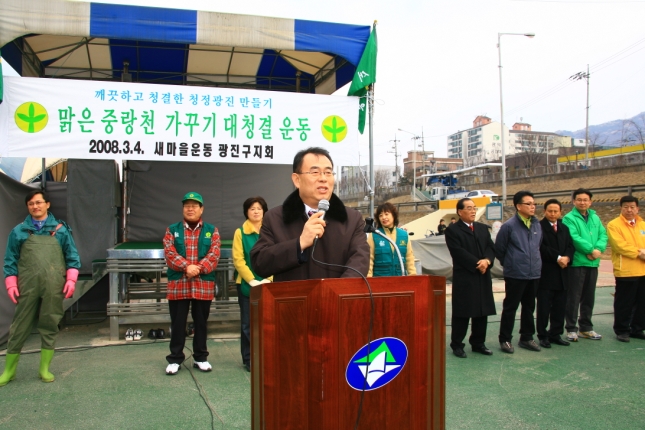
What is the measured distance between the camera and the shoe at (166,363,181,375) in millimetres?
4656

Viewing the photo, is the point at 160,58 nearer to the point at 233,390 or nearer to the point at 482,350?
the point at 233,390

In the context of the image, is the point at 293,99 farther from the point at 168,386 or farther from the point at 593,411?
the point at 593,411

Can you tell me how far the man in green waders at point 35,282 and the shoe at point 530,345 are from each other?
472 cm

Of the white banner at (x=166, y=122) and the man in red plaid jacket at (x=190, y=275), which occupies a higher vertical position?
the white banner at (x=166, y=122)

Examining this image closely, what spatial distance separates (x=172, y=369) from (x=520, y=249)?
12.4 ft

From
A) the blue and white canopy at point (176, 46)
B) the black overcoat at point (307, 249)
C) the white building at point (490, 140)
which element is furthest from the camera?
the white building at point (490, 140)

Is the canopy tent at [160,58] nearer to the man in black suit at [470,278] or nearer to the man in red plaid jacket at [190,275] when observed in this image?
the man in red plaid jacket at [190,275]

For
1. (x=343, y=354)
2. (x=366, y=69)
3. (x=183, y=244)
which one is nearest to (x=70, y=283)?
(x=183, y=244)

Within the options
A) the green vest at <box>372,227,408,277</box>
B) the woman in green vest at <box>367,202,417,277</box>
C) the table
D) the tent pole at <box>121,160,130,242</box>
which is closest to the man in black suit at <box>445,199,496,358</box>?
the woman in green vest at <box>367,202,417,277</box>

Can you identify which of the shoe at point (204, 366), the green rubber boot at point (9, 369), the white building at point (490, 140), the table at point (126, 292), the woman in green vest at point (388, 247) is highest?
the white building at point (490, 140)

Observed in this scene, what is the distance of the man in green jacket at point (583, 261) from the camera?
5926 millimetres

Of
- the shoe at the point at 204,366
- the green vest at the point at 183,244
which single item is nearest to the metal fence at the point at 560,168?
the green vest at the point at 183,244

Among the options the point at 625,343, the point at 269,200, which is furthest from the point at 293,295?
the point at 269,200

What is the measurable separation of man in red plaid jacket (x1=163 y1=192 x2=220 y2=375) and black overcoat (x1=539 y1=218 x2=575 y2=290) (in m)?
3.67
